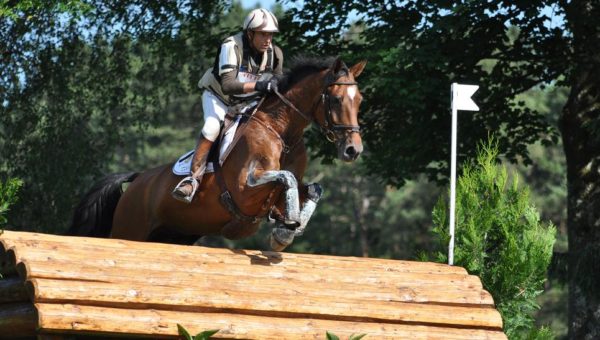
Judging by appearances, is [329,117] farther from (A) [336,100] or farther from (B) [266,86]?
(B) [266,86]

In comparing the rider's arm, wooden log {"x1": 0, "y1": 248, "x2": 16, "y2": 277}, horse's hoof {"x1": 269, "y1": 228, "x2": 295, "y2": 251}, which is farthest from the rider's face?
wooden log {"x1": 0, "y1": 248, "x2": 16, "y2": 277}

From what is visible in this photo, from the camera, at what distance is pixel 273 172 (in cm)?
889

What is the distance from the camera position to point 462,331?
8.52 m

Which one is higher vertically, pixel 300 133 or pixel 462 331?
pixel 300 133

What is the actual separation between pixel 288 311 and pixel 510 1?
1043 centimetres

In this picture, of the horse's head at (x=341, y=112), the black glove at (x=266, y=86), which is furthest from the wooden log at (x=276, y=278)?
the black glove at (x=266, y=86)

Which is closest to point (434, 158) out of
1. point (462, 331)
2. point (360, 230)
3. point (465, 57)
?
point (465, 57)

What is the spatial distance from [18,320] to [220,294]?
1.27 meters

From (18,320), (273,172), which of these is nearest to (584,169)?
(273,172)

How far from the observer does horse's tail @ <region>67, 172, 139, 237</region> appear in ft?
35.5

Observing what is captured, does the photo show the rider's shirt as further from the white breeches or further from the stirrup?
the stirrup

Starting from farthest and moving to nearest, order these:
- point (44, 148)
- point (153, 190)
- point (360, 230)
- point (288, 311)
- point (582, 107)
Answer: point (360, 230)
point (44, 148)
point (582, 107)
point (153, 190)
point (288, 311)

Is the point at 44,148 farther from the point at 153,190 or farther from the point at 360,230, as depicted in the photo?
the point at 360,230

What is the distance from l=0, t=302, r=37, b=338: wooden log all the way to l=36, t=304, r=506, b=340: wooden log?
0.47 metres
